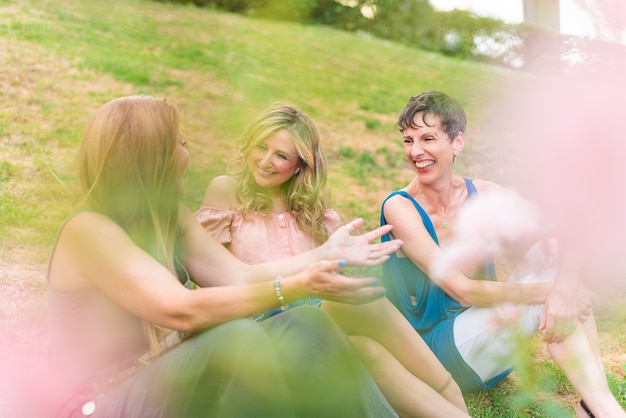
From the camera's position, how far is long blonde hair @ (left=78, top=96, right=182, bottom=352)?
1.56 m

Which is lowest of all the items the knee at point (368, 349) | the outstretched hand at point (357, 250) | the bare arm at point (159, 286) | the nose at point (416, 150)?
the knee at point (368, 349)

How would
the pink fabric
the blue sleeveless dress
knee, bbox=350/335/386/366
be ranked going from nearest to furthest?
knee, bbox=350/335/386/366 < the blue sleeveless dress < the pink fabric

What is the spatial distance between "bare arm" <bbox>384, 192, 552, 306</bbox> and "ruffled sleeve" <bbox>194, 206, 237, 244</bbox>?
0.55 m

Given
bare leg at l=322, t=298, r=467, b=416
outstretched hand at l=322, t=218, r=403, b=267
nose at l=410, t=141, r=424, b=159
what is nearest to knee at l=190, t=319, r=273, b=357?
outstretched hand at l=322, t=218, r=403, b=267

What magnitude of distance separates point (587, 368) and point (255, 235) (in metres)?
1.17

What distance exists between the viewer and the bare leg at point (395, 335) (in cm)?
211

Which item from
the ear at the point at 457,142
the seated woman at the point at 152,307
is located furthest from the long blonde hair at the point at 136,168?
the ear at the point at 457,142

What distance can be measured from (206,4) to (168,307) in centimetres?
69

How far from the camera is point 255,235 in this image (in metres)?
2.49

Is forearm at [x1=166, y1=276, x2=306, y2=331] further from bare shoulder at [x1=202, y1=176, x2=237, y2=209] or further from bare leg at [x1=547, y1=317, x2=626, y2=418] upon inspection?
bare leg at [x1=547, y1=317, x2=626, y2=418]

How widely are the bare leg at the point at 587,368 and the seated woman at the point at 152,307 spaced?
0.85 meters

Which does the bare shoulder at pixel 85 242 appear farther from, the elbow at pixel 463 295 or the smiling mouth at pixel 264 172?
the elbow at pixel 463 295

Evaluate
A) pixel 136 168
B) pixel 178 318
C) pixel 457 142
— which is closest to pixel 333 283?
pixel 178 318

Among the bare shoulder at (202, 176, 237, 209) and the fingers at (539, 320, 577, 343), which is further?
the bare shoulder at (202, 176, 237, 209)
